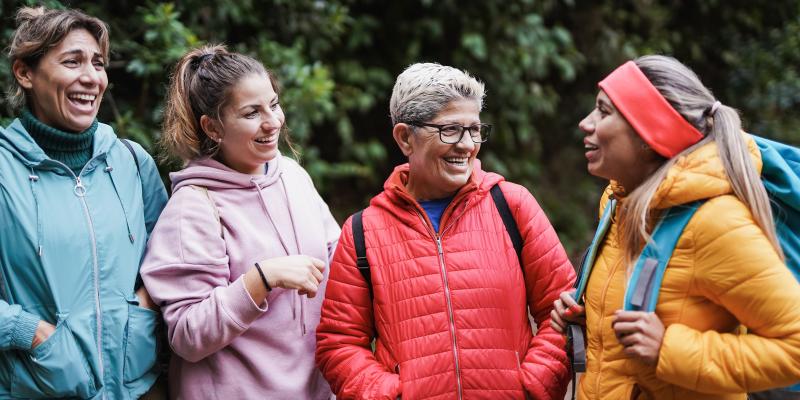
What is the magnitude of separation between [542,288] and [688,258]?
2.22 ft

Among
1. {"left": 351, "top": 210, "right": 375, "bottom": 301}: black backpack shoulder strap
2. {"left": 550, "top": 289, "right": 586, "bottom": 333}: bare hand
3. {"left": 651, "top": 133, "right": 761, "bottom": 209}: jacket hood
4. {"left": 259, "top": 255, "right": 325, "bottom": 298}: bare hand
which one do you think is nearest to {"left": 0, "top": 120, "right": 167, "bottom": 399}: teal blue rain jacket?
{"left": 259, "top": 255, "right": 325, "bottom": 298}: bare hand

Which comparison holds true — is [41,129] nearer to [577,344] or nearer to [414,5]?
[577,344]

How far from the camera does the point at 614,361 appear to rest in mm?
2336

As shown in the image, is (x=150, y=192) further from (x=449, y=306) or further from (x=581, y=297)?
(x=581, y=297)

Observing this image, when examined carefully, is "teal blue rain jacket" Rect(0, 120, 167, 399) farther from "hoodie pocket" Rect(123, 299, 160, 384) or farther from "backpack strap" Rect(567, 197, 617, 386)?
"backpack strap" Rect(567, 197, 617, 386)

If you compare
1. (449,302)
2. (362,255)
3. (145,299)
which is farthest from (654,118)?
(145,299)

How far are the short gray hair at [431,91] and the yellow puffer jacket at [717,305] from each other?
84 cm

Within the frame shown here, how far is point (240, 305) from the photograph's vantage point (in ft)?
8.57

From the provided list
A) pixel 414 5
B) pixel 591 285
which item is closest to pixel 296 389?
pixel 591 285

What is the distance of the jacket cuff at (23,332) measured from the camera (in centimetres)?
242

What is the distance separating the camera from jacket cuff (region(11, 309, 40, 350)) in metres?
2.42

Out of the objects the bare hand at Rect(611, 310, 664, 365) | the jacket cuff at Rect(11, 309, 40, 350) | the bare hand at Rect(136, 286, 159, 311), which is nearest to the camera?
the bare hand at Rect(611, 310, 664, 365)

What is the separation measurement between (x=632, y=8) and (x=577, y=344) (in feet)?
26.6

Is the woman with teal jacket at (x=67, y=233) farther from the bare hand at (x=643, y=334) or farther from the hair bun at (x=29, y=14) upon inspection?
the bare hand at (x=643, y=334)
